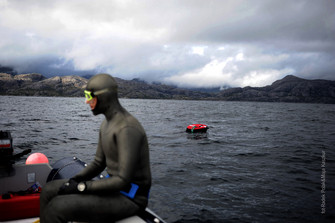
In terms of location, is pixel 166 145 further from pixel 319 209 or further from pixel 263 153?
pixel 319 209

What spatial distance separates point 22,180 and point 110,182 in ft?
17.0

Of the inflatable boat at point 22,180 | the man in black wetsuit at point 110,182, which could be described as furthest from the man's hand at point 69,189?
the inflatable boat at point 22,180

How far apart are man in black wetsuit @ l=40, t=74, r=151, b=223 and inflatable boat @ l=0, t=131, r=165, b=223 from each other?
7.10ft

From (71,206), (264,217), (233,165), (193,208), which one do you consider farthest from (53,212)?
(233,165)

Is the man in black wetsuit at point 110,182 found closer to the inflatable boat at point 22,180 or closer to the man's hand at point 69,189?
the man's hand at point 69,189

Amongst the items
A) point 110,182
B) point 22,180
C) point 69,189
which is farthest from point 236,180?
point 69,189

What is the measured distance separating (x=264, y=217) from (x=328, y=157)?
1581 centimetres

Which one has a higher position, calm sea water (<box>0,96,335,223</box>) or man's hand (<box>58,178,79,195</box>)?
man's hand (<box>58,178,79,195</box>)

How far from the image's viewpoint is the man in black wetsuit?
3.56 m

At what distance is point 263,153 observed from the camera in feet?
77.9

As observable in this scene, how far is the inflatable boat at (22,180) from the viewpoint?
6.34 metres

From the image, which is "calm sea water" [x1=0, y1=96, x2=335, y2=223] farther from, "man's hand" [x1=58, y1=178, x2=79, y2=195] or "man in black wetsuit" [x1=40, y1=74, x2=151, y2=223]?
"man's hand" [x1=58, y1=178, x2=79, y2=195]

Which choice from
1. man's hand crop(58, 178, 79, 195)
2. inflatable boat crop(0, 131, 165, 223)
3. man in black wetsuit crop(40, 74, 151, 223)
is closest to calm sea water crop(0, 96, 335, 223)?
inflatable boat crop(0, 131, 165, 223)

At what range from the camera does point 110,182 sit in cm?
358
